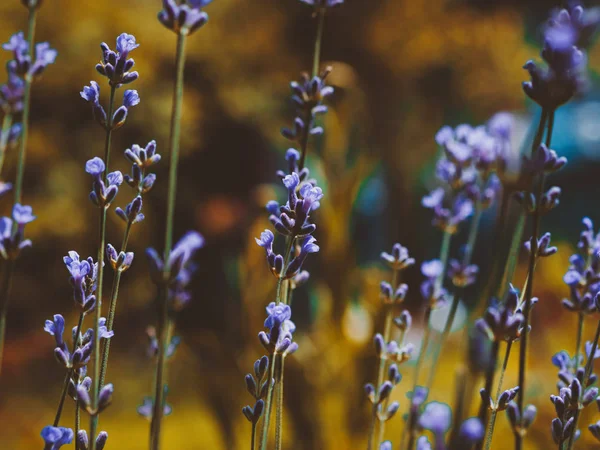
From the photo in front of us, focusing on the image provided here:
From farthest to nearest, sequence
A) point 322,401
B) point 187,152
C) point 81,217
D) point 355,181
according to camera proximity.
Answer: point 187,152, point 81,217, point 355,181, point 322,401

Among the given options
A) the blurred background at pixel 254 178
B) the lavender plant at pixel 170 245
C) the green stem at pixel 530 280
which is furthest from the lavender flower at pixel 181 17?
the blurred background at pixel 254 178

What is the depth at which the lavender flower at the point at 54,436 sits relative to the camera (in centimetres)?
31

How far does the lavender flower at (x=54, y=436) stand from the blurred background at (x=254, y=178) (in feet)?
2.37

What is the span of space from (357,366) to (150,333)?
793mm

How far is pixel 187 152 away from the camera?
165 centimetres

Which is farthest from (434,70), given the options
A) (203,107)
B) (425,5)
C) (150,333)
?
(150,333)

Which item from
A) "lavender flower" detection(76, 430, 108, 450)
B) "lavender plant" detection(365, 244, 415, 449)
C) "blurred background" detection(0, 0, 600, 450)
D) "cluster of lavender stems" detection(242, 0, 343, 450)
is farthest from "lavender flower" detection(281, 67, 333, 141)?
"blurred background" detection(0, 0, 600, 450)

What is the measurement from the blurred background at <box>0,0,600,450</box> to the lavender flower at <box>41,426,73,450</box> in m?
0.72

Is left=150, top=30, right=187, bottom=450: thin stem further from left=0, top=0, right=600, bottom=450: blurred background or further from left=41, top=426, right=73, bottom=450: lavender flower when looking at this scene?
left=0, top=0, right=600, bottom=450: blurred background

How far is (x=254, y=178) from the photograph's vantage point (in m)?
1.82

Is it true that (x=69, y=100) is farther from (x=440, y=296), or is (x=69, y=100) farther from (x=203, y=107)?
(x=440, y=296)

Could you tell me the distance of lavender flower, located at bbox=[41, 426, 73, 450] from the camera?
314 mm

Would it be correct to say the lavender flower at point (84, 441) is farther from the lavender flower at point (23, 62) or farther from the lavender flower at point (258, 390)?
the lavender flower at point (23, 62)

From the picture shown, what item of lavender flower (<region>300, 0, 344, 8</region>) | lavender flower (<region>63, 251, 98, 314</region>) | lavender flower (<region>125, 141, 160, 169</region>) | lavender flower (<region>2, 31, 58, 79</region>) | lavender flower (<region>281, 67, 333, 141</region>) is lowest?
lavender flower (<region>63, 251, 98, 314</region>)
